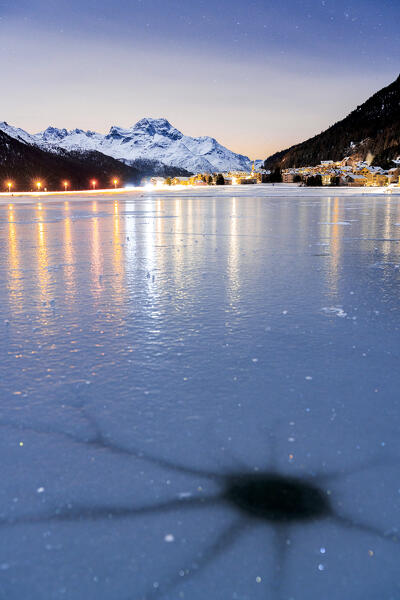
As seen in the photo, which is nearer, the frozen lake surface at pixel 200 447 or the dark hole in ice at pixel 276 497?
the frozen lake surface at pixel 200 447

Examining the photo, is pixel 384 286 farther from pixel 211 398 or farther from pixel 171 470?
pixel 171 470

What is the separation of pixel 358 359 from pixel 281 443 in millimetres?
1559

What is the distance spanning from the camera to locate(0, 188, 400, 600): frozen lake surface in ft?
6.40

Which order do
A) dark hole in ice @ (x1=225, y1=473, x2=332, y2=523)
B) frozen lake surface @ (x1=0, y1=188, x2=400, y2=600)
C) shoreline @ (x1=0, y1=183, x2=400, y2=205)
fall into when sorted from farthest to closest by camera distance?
1. shoreline @ (x1=0, y1=183, x2=400, y2=205)
2. dark hole in ice @ (x1=225, y1=473, x2=332, y2=523)
3. frozen lake surface @ (x1=0, y1=188, x2=400, y2=600)

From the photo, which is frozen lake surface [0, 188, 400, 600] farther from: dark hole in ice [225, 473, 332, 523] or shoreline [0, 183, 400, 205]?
shoreline [0, 183, 400, 205]

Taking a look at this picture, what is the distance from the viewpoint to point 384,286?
7012 mm

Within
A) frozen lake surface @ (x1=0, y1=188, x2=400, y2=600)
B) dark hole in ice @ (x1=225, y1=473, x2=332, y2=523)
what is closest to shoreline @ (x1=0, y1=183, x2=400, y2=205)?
frozen lake surface @ (x1=0, y1=188, x2=400, y2=600)

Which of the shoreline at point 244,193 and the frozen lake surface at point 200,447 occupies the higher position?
the shoreline at point 244,193

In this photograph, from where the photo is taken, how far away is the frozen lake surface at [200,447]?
1.95 metres

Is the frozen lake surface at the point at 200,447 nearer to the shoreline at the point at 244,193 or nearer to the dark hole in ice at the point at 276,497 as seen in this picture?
the dark hole in ice at the point at 276,497

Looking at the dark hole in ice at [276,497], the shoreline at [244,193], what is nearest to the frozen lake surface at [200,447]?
the dark hole in ice at [276,497]

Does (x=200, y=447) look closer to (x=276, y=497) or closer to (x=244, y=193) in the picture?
(x=276, y=497)

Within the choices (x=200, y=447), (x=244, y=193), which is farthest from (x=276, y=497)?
(x=244, y=193)

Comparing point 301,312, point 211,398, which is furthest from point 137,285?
point 211,398
